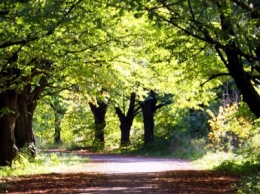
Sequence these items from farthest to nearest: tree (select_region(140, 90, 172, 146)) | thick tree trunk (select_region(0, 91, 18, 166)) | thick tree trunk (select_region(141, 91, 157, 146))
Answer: thick tree trunk (select_region(141, 91, 157, 146)) < tree (select_region(140, 90, 172, 146)) < thick tree trunk (select_region(0, 91, 18, 166))

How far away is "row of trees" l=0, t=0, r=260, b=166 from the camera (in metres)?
10.1

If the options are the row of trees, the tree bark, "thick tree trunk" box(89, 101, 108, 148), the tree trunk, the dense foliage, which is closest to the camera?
the row of trees

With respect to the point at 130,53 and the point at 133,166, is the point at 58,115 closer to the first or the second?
the point at 133,166

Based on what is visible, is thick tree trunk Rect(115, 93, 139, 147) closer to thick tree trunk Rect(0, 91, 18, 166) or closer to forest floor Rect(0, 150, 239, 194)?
thick tree trunk Rect(0, 91, 18, 166)

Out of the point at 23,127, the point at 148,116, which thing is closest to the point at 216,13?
the point at 23,127

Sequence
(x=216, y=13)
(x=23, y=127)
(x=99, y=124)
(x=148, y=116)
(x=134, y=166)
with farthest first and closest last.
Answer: (x=99, y=124)
(x=148, y=116)
(x=23, y=127)
(x=134, y=166)
(x=216, y=13)

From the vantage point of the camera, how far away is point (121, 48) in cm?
1758

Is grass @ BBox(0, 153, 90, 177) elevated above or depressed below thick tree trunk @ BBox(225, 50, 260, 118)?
below

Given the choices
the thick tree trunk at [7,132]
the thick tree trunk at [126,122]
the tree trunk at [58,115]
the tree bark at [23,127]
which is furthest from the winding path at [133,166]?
the tree trunk at [58,115]

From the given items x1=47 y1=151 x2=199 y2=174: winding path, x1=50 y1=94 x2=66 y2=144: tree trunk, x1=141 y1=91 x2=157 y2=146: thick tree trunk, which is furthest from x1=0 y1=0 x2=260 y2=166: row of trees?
x1=50 y1=94 x2=66 y2=144: tree trunk

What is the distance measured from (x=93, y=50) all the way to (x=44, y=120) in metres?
33.1

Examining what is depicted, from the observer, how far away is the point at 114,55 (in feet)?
58.1

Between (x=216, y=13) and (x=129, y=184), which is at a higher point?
(x=216, y=13)

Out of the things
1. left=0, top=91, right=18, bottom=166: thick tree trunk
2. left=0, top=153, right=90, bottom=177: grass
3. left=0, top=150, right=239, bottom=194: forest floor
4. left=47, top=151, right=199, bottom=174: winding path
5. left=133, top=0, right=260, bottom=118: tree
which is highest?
left=133, top=0, right=260, bottom=118: tree
